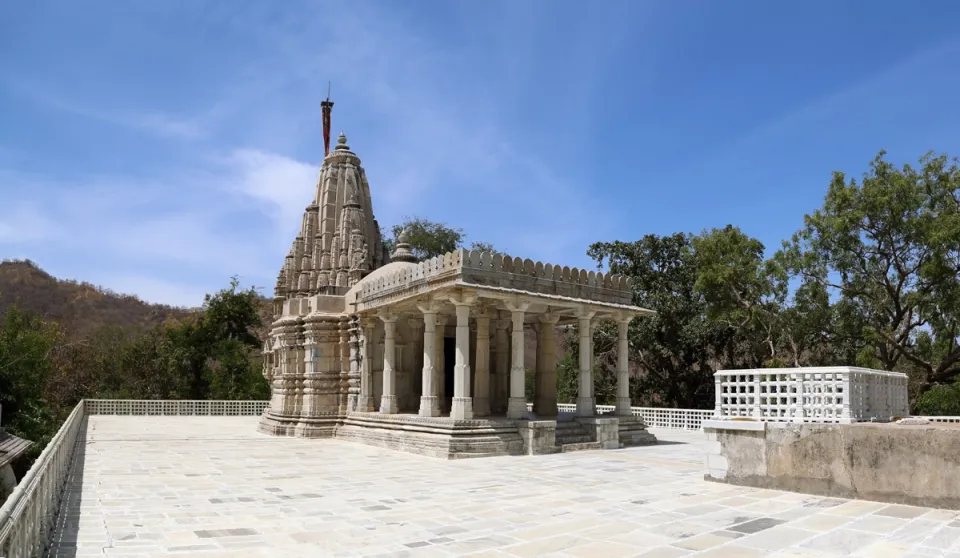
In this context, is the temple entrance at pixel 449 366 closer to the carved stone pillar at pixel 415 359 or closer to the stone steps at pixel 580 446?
the carved stone pillar at pixel 415 359

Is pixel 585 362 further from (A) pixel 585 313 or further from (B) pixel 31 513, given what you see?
(B) pixel 31 513

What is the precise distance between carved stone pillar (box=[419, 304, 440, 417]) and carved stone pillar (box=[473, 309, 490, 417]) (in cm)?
162

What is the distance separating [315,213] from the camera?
2423 centimetres

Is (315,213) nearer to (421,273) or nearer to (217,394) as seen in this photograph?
(421,273)

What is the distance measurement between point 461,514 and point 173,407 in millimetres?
28917

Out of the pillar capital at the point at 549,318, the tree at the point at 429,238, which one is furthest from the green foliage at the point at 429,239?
the pillar capital at the point at 549,318

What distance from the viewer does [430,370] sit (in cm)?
1593

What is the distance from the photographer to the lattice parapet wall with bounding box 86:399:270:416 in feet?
105

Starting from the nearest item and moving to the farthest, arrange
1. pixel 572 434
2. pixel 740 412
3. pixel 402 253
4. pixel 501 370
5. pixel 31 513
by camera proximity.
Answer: pixel 31 513 → pixel 740 412 → pixel 572 434 → pixel 501 370 → pixel 402 253

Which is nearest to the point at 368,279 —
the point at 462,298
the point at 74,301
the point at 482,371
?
the point at 482,371

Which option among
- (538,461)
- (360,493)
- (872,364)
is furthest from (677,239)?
(360,493)

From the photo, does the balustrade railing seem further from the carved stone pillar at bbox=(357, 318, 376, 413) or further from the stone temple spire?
the stone temple spire

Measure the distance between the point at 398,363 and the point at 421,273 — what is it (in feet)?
13.8

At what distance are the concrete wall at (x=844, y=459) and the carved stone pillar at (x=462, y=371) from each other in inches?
225
